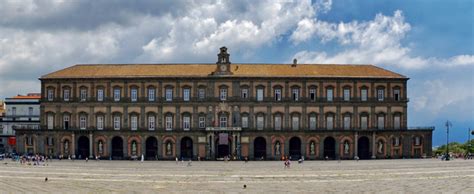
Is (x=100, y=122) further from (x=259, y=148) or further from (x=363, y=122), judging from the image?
(x=363, y=122)

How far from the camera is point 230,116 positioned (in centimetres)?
8131

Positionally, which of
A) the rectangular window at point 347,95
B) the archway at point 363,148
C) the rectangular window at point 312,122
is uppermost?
the rectangular window at point 347,95

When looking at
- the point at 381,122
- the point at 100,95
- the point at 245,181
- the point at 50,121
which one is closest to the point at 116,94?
the point at 100,95

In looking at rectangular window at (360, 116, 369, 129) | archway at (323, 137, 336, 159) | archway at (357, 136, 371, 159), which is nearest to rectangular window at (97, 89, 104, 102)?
archway at (323, 137, 336, 159)

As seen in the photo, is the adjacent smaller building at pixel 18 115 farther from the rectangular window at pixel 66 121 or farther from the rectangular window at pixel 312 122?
the rectangular window at pixel 312 122

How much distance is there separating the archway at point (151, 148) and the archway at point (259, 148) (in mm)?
12972

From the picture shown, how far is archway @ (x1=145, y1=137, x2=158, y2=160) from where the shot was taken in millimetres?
82150

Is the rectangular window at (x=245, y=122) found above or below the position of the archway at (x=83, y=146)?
above

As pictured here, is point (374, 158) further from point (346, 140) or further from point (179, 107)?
point (179, 107)

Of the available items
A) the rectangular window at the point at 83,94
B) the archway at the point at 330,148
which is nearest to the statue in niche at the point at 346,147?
the archway at the point at 330,148

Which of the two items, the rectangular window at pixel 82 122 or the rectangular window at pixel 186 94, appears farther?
the rectangular window at pixel 82 122

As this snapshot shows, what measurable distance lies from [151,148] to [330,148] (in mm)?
23613

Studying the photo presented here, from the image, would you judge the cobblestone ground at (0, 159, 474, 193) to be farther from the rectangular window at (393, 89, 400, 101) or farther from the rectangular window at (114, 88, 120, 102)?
the rectangular window at (114, 88, 120, 102)

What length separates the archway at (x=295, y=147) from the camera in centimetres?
8200
